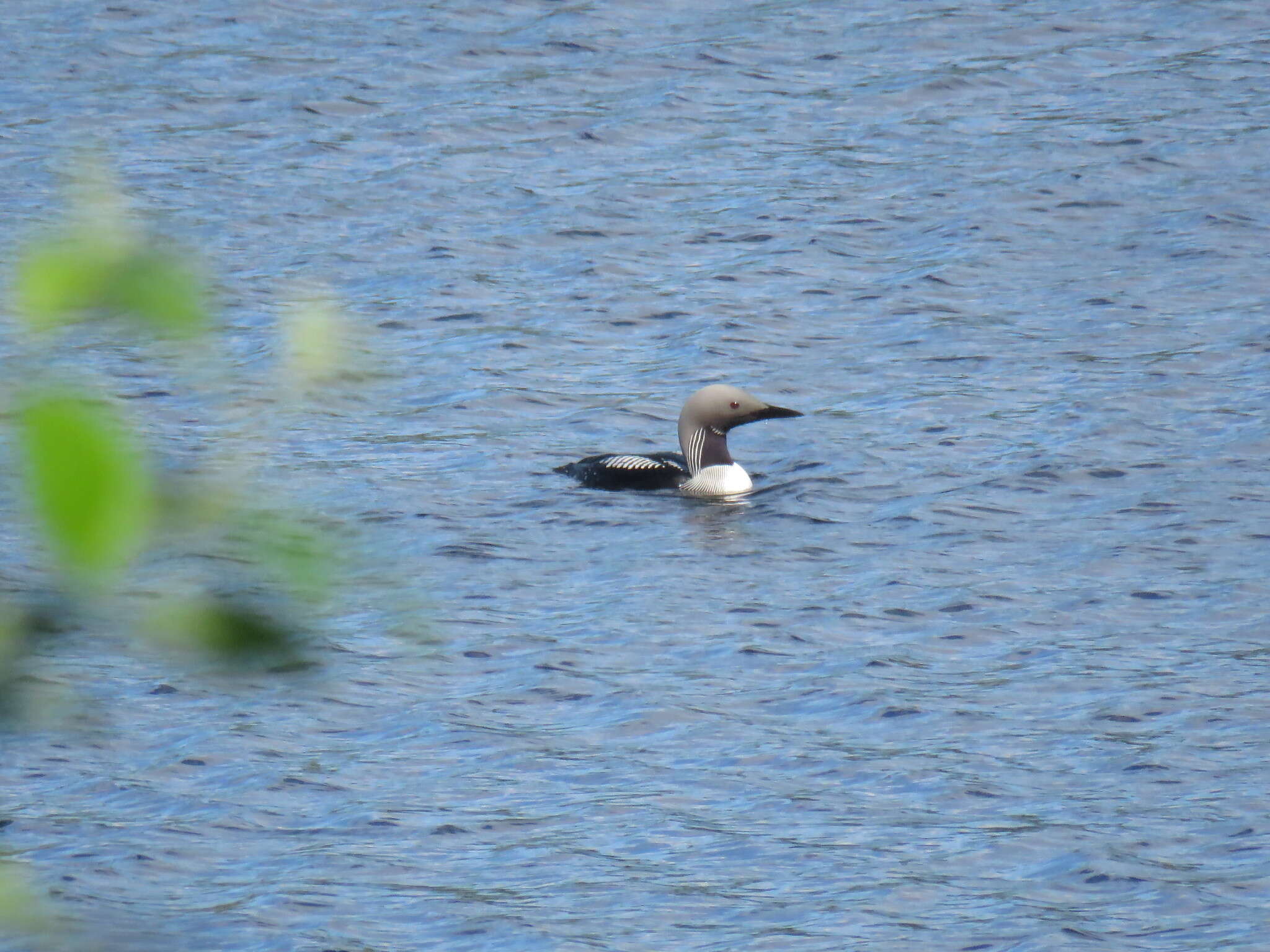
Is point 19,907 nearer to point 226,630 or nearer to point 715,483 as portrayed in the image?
point 226,630

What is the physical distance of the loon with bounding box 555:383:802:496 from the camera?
14.0 m

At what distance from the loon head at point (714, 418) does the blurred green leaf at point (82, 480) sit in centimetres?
1309

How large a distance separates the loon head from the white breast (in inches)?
2.0

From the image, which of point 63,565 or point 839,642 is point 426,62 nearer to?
point 839,642

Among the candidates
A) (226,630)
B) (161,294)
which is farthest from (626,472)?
(161,294)

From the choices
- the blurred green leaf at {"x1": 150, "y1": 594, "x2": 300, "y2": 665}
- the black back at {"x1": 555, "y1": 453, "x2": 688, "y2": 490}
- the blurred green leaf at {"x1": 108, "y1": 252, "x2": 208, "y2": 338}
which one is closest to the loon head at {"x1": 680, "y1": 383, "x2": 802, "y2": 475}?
the black back at {"x1": 555, "y1": 453, "x2": 688, "y2": 490}

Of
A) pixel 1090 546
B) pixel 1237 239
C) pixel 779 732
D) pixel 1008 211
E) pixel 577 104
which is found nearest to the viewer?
pixel 779 732

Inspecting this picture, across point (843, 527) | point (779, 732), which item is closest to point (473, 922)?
point (779, 732)

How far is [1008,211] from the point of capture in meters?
20.1

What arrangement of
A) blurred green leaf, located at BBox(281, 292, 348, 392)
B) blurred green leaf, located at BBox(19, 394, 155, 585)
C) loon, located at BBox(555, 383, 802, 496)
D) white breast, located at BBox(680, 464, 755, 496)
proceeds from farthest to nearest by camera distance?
white breast, located at BBox(680, 464, 755, 496) < loon, located at BBox(555, 383, 802, 496) < blurred green leaf, located at BBox(281, 292, 348, 392) < blurred green leaf, located at BBox(19, 394, 155, 585)

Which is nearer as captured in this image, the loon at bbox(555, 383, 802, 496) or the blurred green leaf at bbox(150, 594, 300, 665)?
the blurred green leaf at bbox(150, 594, 300, 665)

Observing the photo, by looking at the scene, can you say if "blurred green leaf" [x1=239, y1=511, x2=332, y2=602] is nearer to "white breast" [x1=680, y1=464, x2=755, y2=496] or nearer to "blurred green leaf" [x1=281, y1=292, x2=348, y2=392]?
"blurred green leaf" [x1=281, y1=292, x2=348, y2=392]

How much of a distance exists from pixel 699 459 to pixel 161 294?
515 inches

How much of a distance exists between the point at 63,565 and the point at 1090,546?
12019 millimetres
